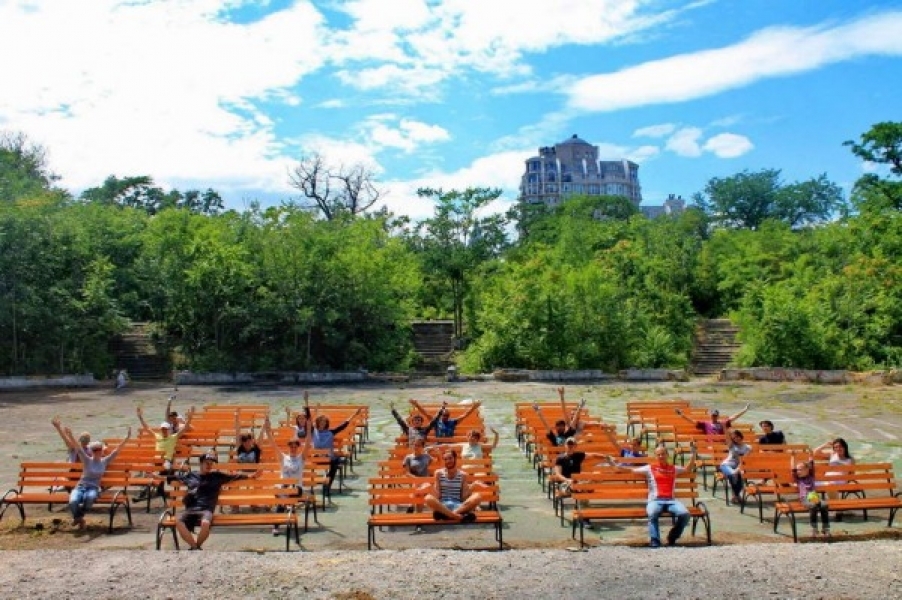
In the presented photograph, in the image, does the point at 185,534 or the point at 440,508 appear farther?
the point at 440,508

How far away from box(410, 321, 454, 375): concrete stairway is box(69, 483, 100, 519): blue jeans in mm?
23058

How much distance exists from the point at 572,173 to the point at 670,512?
533 ft

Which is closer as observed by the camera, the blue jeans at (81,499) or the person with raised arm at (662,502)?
the person with raised arm at (662,502)

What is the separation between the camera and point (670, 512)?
30.4 ft

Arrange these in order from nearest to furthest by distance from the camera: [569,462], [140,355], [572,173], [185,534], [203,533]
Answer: [185,534], [203,533], [569,462], [140,355], [572,173]

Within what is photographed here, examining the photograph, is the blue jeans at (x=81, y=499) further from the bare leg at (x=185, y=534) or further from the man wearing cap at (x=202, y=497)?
the bare leg at (x=185, y=534)

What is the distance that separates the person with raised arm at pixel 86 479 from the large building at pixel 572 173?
156733 mm

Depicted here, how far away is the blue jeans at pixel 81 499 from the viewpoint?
10195 millimetres

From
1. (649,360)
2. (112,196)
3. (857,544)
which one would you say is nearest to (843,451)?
(857,544)

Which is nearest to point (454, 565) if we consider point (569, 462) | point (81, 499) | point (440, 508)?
point (440, 508)

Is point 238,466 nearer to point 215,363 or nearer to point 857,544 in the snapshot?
point 857,544

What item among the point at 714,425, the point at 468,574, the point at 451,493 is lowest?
the point at 468,574

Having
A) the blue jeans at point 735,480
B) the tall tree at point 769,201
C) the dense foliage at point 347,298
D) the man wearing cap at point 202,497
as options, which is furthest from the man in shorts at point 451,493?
the tall tree at point 769,201

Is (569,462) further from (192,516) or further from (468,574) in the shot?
(192,516)
